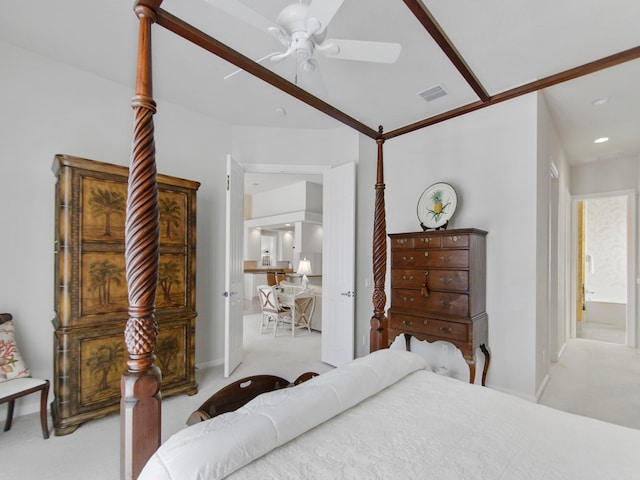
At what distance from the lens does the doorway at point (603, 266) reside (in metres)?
6.04

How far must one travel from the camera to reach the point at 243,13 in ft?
4.78

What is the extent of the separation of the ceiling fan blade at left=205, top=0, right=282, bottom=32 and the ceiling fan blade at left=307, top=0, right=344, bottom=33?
0.67ft

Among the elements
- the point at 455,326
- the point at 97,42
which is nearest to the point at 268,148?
the point at 97,42

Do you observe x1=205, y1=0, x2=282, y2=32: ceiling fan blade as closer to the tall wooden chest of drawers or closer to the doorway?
the tall wooden chest of drawers

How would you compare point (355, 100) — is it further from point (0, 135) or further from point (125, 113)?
point (0, 135)

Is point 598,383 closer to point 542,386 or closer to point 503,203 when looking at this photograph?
point 542,386

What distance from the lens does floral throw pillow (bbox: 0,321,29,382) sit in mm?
2211

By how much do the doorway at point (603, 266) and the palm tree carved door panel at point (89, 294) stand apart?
23.1 feet

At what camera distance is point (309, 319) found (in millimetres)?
5500

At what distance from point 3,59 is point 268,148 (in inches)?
93.2

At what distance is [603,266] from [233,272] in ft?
23.8

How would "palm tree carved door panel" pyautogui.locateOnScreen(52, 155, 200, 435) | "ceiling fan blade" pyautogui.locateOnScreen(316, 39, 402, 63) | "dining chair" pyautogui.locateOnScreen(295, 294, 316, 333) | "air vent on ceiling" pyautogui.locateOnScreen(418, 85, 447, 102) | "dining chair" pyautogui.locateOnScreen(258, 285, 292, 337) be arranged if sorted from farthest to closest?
"dining chair" pyautogui.locateOnScreen(295, 294, 316, 333) → "dining chair" pyautogui.locateOnScreen(258, 285, 292, 337) → "air vent on ceiling" pyautogui.locateOnScreen(418, 85, 447, 102) → "palm tree carved door panel" pyautogui.locateOnScreen(52, 155, 200, 435) → "ceiling fan blade" pyautogui.locateOnScreen(316, 39, 402, 63)

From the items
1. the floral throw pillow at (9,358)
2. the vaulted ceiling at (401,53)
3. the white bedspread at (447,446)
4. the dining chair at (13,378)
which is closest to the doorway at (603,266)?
the vaulted ceiling at (401,53)

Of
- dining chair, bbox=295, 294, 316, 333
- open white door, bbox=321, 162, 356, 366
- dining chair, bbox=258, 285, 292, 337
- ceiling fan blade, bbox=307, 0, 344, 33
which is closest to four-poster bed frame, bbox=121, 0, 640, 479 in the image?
ceiling fan blade, bbox=307, 0, 344, 33
